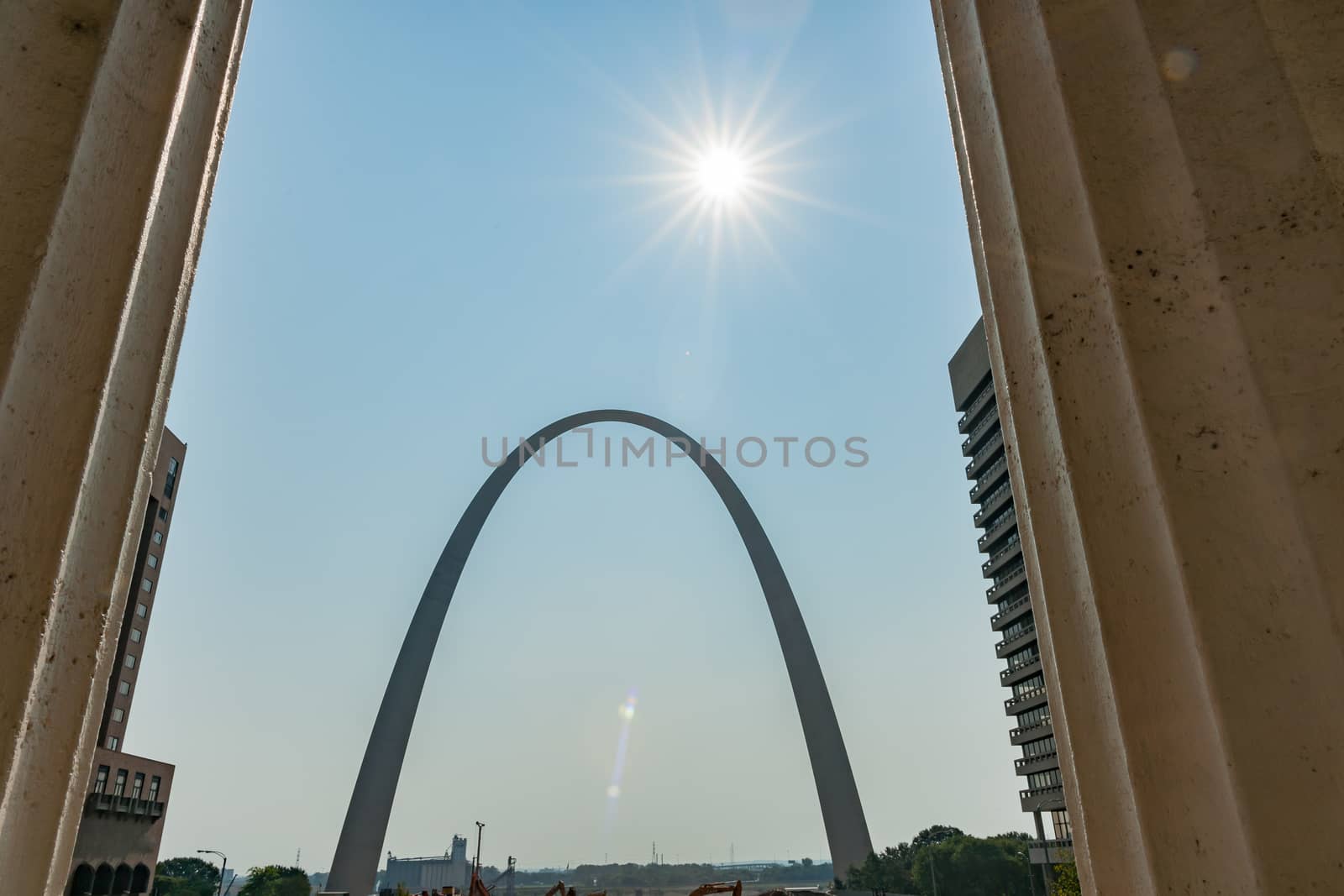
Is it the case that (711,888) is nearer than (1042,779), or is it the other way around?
(711,888)

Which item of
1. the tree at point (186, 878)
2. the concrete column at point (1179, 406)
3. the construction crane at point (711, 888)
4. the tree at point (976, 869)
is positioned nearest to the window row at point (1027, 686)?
the tree at point (976, 869)

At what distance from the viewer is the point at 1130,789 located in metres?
1.66

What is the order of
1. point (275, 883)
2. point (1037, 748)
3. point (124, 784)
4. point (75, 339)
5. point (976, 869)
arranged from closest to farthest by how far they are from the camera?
point (75, 339) < point (124, 784) < point (1037, 748) < point (976, 869) < point (275, 883)

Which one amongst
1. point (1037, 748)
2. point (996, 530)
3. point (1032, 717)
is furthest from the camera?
point (996, 530)

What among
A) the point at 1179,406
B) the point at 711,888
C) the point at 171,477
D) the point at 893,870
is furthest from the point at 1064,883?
the point at 171,477

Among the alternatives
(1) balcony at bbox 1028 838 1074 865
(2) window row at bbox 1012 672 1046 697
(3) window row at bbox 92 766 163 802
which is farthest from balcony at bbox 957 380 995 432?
(3) window row at bbox 92 766 163 802

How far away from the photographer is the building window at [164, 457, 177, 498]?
55.8m

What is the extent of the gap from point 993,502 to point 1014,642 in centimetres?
1022

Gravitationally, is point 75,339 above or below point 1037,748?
below

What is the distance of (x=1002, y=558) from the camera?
203 feet

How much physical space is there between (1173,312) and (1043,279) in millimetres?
A: 301

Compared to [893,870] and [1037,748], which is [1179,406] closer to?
[1037,748]

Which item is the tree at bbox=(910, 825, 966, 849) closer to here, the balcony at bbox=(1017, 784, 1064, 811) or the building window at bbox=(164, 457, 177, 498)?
the balcony at bbox=(1017, 784, 1064, 811)

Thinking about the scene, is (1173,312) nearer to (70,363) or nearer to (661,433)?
(70,363)
